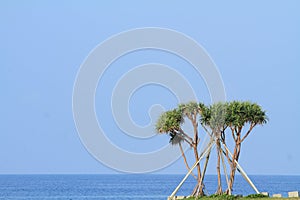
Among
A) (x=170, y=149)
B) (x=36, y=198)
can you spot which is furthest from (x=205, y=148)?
(x=36, y=198)

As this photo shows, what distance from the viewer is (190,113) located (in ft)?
216

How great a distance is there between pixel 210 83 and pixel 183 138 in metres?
5.26

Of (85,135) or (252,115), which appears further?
(85,135)

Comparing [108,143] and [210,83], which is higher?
[210,83]

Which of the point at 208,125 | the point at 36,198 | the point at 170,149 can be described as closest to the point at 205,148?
the point at 208,125

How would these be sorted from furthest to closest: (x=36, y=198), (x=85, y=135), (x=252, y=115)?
(x=36, y=198)
(x=85, y=135)
(x=252, y=115)

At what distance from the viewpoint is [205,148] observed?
216 feet

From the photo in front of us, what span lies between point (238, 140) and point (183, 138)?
4844mm

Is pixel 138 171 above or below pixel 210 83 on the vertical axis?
below

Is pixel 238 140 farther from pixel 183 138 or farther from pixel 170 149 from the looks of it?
pixel 170 149

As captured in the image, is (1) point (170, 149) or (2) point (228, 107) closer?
(2) point (228, 107)

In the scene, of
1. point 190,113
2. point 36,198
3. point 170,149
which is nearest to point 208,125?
point 190,113

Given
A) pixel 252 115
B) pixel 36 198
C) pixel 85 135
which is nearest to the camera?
pixel 252 115

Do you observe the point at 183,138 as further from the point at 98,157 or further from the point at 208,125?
the point at 98,157
